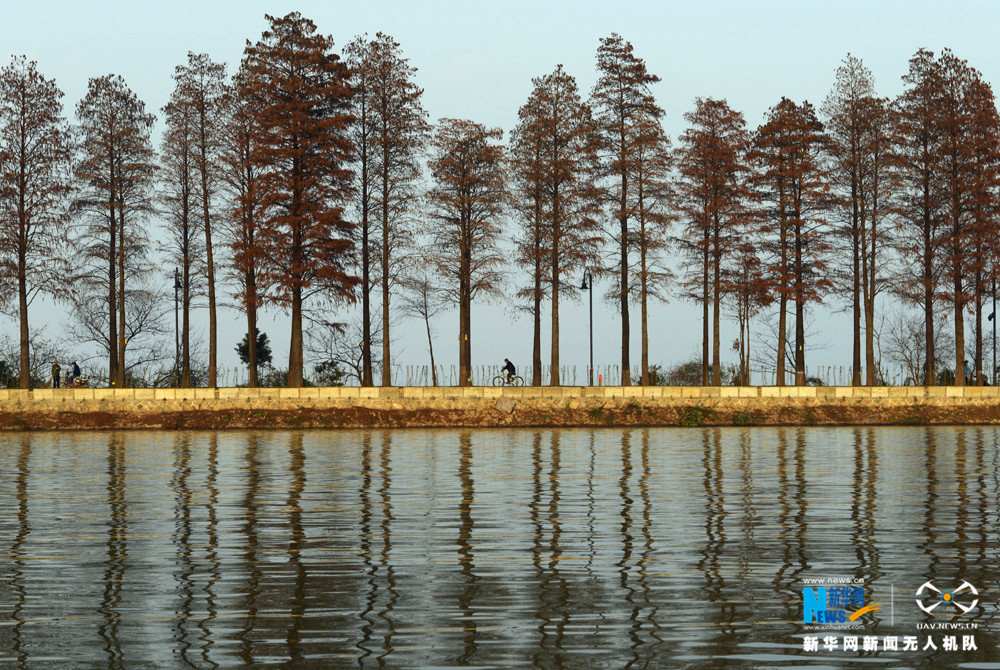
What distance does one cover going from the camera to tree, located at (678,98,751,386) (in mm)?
58812

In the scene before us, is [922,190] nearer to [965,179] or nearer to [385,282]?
[965,179]

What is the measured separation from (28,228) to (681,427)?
101 ft

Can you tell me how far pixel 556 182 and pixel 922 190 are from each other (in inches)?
737

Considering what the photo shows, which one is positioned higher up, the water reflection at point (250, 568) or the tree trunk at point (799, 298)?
the tree trunk at point (799, 298)

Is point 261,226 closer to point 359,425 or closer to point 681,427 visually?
point 359,425

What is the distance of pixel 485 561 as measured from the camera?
12812mm

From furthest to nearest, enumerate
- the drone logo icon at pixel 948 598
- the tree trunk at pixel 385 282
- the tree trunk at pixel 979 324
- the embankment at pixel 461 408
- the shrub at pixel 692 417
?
the tree trunk at pixel 979 324 → the tree trunk at pixel 385 282 → the shrub at pixel 692 417 → the embankment at pixel 461 408 → the drone logo icon at pixel 948 598

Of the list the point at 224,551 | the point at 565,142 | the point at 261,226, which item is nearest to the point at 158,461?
the point at 224,551

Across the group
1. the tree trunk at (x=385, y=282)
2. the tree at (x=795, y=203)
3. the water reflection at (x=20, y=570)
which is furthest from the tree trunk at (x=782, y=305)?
the water reflection at (x=20, y=570)

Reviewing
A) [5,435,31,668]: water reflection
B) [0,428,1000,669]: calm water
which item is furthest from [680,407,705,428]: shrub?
[5,435,31,668]: water reflection

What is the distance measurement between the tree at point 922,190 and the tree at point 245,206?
30.9m

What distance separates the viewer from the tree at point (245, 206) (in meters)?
53.5

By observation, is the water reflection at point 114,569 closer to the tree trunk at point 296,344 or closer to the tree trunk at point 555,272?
the tree trunk at point 296,344

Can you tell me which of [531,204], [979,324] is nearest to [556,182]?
[531,204]
